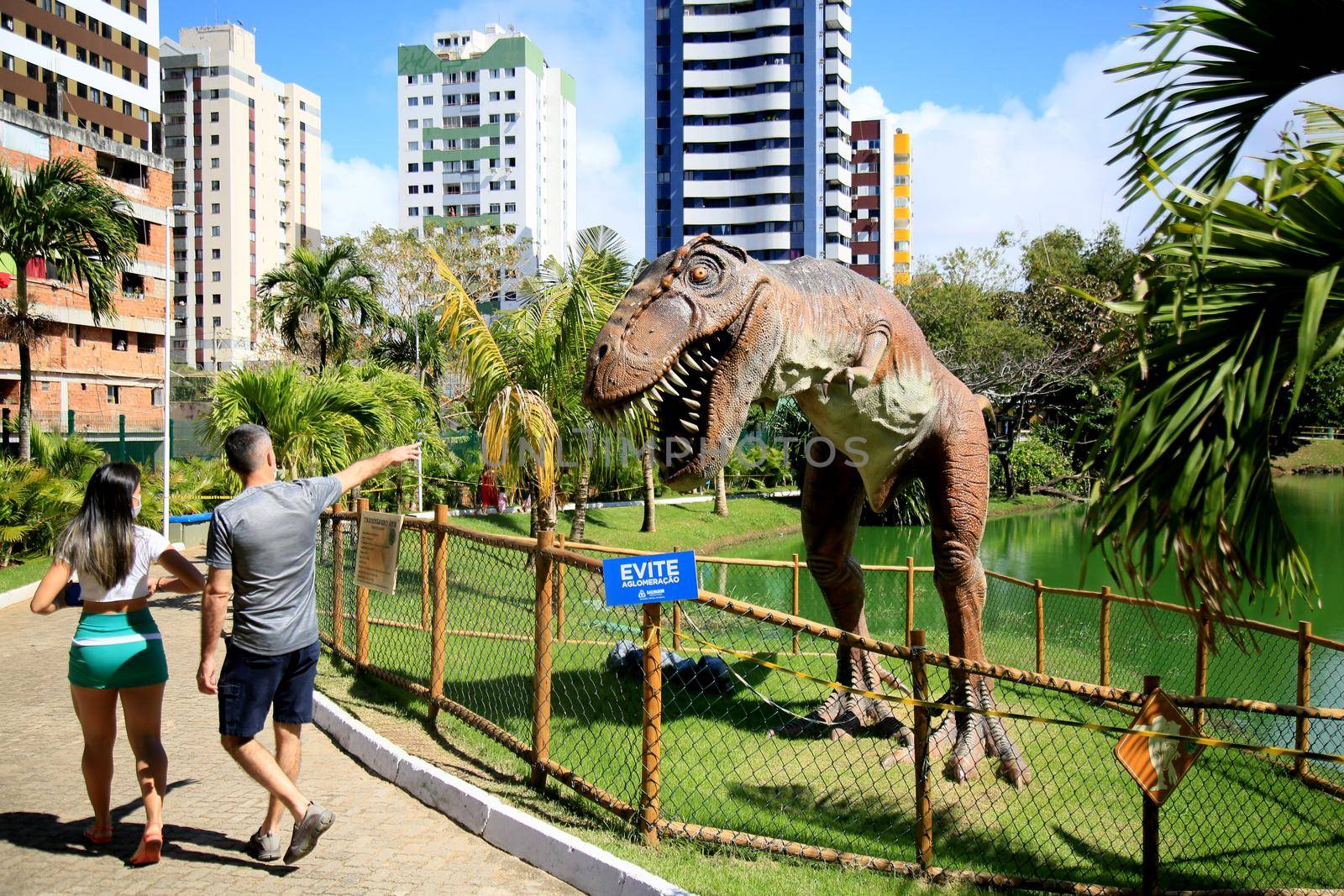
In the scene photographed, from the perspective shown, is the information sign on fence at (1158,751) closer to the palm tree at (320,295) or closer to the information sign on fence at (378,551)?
the information sign on fence at (378,551)

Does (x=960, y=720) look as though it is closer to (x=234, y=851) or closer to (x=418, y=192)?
(x=234, y=851)

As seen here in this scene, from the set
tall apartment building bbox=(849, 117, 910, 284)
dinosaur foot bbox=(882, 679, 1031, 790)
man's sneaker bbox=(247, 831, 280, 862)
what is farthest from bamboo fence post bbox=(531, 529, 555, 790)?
tall apartment building bbox=(849, 117, 910, 284)

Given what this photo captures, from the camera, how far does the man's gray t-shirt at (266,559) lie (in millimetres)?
4000

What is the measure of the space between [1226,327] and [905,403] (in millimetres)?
2533

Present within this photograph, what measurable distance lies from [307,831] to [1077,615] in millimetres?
10139

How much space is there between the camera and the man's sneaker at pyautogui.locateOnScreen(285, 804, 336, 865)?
3994 millimetres

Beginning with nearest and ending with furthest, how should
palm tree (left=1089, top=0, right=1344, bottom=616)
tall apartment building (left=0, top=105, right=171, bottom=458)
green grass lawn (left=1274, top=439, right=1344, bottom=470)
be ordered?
palm tree (left=1089, top=0, right=1344, bottom=616) → tall apartment building (left=0, top=105, right=171, bottom=458) → green grass lawn (left=1274, top=439, right=1344, bottom=470)

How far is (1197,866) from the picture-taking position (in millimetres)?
4602

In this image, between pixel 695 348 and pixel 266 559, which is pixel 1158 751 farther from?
pixel 266 559

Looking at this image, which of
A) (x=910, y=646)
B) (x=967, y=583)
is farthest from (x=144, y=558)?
(x=967, y=583)

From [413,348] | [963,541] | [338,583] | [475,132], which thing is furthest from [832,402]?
[475,132]

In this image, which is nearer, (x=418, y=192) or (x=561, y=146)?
(x=418, y=192)

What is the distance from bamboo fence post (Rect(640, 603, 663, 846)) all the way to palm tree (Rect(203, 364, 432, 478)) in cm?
752

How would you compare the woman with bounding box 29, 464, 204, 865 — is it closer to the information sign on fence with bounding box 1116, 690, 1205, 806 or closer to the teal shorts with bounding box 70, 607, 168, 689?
the teal shorts with bounding box 70, 607, 168, 689
